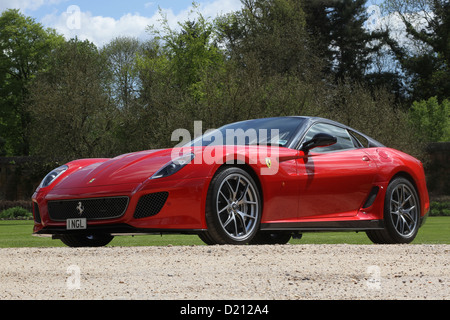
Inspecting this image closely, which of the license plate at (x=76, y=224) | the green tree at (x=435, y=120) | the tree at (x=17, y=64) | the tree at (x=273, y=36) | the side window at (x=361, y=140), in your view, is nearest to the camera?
the license plate at (x=76, y=224)

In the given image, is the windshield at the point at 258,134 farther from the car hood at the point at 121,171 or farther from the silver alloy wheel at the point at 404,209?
the silver alloy wheel at the point at 404,209

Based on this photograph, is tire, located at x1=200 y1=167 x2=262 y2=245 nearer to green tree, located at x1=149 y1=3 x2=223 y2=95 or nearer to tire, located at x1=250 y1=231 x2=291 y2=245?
tire, located at x1=250 y1=231 x2=291 y2=245

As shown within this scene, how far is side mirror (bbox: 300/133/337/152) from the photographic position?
7.25 m

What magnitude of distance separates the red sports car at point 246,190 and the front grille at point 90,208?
1 centimetres

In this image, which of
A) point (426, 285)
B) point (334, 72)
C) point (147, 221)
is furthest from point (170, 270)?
point (334, 72)

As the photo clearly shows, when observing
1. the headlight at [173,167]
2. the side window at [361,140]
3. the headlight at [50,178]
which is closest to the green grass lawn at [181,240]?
the side window at [361,140]

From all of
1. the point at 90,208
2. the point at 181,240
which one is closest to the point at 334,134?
the point at 90,208

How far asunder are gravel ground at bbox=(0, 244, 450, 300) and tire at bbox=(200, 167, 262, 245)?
28 centimetres

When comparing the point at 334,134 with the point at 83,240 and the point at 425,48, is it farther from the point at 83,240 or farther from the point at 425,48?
the point at 425,48

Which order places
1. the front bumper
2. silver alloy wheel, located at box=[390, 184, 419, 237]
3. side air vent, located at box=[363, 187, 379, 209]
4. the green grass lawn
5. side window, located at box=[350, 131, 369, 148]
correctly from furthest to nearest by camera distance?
the green grass lawn < side window, located at box=[350, 131, 369, 148] < silver alloy wheel, located at box=[390, 184, 419, 237] < side air vent, located at box=[363, 187, 379, 209] < the front bumper

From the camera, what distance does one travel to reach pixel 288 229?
7129 mm

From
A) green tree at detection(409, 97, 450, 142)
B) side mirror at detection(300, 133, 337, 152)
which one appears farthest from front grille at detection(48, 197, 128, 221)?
green tree at detection(409, 97, 450, 142)

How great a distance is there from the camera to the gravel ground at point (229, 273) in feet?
13.9

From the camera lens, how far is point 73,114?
33031 millimetres
